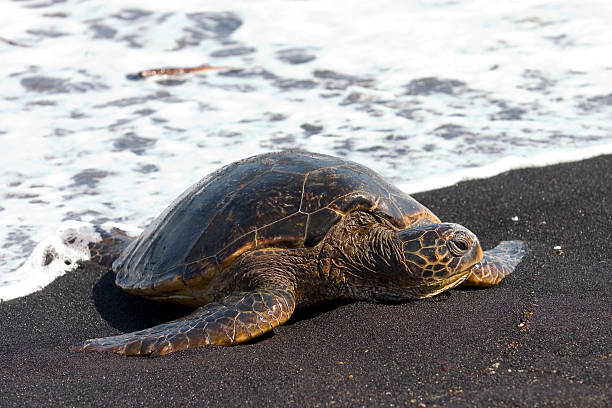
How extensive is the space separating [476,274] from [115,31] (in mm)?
8973

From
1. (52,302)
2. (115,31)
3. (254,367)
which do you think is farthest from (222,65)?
(254,367)

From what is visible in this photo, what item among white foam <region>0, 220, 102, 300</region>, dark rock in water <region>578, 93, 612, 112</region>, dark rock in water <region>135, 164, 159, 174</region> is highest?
white foam <region>0, 220, 102, 300</region>

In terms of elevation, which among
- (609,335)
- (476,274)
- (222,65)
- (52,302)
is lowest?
(222,65)

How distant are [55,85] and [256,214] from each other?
6.31m

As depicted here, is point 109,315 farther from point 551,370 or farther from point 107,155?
point 107,155

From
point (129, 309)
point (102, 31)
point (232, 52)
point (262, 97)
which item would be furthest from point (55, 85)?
point (129, 309)

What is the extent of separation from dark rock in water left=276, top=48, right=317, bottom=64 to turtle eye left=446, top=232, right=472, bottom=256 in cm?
668


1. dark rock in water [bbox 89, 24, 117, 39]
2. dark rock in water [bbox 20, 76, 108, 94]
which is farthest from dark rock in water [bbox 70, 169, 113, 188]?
dark rock in water [bbox 89, 24, 117, 39]

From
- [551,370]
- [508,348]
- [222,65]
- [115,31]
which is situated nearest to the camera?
[551,370]

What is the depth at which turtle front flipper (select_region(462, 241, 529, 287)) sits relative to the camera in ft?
12.0

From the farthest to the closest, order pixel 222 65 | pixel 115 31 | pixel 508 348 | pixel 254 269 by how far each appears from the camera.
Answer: pixel 115 31
pixel 222 65
pixel 254 269
pixel 508 348

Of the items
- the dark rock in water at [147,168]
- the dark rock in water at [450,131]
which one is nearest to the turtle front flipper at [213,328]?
the dark rock in water at [147,168]

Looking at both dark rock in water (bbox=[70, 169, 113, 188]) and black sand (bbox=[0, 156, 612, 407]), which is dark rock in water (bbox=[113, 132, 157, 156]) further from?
black sand (bbox=[0, 156, 612, 407])

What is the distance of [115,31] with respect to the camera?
11109 mm
